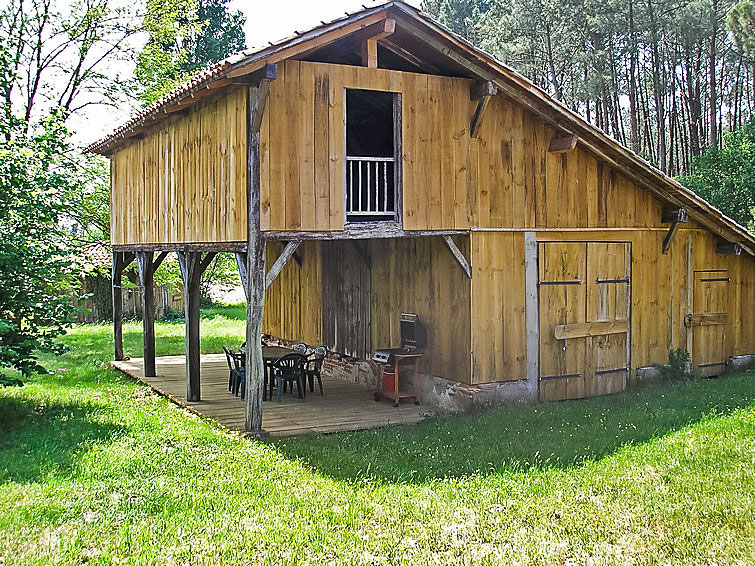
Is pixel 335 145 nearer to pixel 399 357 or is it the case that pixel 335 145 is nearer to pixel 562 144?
pixel 399 357

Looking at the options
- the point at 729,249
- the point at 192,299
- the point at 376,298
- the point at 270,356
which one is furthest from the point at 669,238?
the point at 192,299

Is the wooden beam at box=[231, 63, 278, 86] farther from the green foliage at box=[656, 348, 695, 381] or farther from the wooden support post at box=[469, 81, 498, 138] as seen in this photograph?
the green foliage at box=[656, 348, 695, 381]

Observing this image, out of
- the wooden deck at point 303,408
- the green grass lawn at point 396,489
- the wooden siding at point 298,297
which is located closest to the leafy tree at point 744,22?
the green grass lawn at point 396,489

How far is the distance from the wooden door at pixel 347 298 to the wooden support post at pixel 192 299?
10.2ft

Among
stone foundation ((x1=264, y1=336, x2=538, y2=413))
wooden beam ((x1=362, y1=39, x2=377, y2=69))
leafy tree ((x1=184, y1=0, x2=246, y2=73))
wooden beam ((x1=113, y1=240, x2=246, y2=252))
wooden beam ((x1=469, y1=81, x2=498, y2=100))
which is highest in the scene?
leafy tree ((x1=184, y1=0, x2=246, y2=73))

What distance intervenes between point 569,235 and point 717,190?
586 inches

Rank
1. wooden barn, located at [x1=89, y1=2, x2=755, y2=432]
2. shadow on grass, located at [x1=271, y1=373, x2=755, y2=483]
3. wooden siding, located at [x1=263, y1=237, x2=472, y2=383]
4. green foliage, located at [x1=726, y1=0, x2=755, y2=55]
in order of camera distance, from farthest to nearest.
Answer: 1. green foliage, located at [x1=726, y1=0, x2=755, y2=55]
2. wooden siding, located at [x1=263, y1=237, x2=472, y2=383]
3. wooden barn, located at [x1=89, y1=2, x2=755, y2=432]
4. shadow on grass, located at [x1=271, y1=373, x2=755, y2=483]

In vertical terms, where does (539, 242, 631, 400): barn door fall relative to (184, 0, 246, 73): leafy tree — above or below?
below

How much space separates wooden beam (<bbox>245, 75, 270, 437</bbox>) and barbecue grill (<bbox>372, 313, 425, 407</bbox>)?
2759 millimetres

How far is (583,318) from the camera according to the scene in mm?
12805

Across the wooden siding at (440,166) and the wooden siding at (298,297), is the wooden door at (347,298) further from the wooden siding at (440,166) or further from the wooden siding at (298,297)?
the wooden siding at (440,166)

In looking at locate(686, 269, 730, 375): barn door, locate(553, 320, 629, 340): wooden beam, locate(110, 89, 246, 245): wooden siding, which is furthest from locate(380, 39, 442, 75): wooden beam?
locate(686, 269, 730, 375): barn door

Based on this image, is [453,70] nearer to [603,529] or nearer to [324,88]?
[324,88]

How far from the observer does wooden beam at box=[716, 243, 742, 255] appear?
14625 mm
